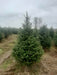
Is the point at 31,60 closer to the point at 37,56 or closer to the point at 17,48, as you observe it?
the point at 37,56

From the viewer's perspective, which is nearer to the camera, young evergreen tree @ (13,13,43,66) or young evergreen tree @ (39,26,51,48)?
young evergreen tree @ (13,13,43,66)

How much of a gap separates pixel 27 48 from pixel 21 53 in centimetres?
68

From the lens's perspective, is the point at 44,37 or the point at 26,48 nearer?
the point at 26,48

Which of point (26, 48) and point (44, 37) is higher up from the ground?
point (44, 37)

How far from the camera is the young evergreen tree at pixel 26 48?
8539mm

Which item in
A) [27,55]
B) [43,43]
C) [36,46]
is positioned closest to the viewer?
[27,55]

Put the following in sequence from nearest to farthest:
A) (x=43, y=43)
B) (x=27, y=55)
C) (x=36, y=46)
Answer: (x=27, y=55) < (x=36, y=46) < (x=43, y=43)

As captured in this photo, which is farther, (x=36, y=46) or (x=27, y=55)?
(x=36, y=46)

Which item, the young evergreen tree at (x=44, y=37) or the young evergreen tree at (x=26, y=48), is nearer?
the young evergreen tree at (x=26, y=48)

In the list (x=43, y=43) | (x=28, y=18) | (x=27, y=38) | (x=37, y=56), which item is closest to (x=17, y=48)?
(x=27, y=38)

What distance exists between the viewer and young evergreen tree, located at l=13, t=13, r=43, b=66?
854 cm

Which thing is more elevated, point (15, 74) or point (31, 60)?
point (31, 60)

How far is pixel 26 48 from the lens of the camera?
28.6ft

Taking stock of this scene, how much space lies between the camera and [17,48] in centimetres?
881
